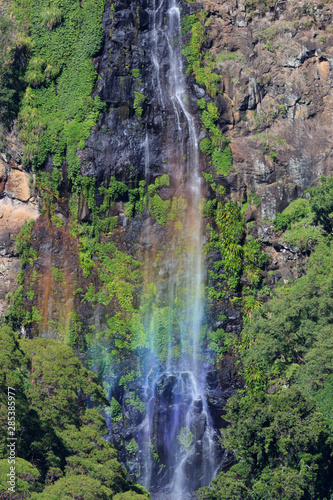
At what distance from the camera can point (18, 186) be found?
131 feet

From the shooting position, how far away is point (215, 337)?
3825cm

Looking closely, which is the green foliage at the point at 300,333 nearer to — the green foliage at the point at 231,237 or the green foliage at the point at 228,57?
the green foliage at the point at 231,237

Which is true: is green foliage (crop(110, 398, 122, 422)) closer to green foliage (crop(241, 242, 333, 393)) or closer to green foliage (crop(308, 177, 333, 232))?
green foliage (crop(241, 242, 333, 393))

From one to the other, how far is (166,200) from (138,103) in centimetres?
498

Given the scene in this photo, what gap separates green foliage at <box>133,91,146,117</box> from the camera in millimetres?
40469

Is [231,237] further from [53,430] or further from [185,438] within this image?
[53,430]

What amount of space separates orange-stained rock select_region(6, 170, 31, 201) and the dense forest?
72 mm

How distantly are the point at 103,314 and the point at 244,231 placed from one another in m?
7.72

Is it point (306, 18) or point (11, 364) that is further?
point (306, 18)

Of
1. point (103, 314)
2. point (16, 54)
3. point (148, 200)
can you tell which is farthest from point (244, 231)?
point (16, 54)

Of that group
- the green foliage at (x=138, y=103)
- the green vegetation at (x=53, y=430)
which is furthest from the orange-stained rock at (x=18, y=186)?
the green vegetation at (x=53, y=430)

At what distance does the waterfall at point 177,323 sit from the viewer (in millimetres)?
37031

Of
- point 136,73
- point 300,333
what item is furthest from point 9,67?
point 300,333

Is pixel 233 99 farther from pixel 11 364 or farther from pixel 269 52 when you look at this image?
pixel 11 364
